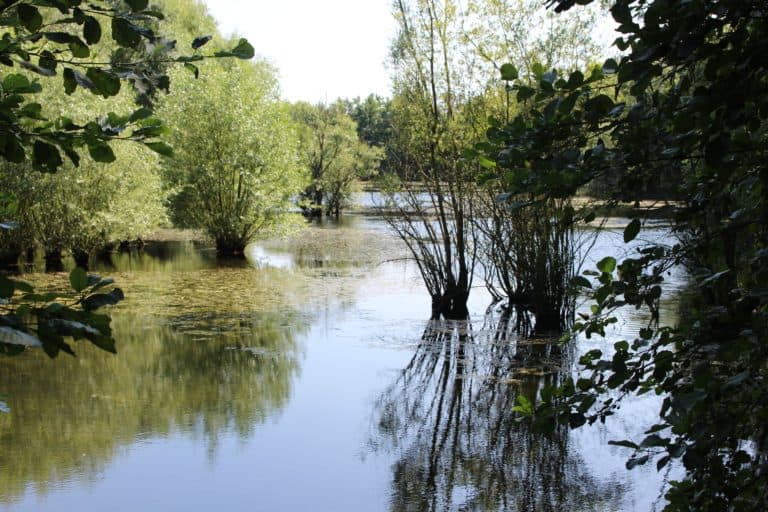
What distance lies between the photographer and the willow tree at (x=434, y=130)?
9414 millimetres

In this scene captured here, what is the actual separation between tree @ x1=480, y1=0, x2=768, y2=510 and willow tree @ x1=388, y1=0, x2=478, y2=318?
25.0 ft

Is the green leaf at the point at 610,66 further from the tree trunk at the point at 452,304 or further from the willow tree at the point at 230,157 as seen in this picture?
the willow tree at the point at 230,157

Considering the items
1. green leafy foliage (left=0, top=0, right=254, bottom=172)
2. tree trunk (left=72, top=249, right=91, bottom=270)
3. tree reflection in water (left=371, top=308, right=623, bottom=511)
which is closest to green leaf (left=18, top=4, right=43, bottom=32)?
green leafy foliage (left=0, top=0, right=254, bottom=172)

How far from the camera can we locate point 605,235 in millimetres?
18562

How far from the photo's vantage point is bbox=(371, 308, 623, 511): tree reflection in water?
15.0 feet

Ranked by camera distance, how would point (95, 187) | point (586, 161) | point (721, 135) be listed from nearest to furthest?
point (721, 135) → point (586, 161) → point (95, 187)

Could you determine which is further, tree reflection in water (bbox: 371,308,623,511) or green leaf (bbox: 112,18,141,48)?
tree reflection in water (bbox: 371,308,623,511)

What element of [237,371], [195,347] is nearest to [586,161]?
[237,371]

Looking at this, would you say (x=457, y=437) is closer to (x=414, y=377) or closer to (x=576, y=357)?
(x=414, y=377)

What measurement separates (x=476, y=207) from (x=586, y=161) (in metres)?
8.22

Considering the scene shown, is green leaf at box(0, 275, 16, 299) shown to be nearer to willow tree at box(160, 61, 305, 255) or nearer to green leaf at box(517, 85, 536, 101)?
green leaf at box(517, 85, 536, 101)

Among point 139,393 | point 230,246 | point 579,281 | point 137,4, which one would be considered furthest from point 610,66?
point 230,246

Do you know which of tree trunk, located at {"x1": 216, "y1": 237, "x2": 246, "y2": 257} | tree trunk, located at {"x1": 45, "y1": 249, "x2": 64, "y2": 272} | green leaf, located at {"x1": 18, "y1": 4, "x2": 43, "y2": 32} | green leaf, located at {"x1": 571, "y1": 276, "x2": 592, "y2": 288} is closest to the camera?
green leaf, located at {"x1": 18, "y1": 4, "x2": 43, "y2": 32}

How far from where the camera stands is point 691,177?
5.55ft
